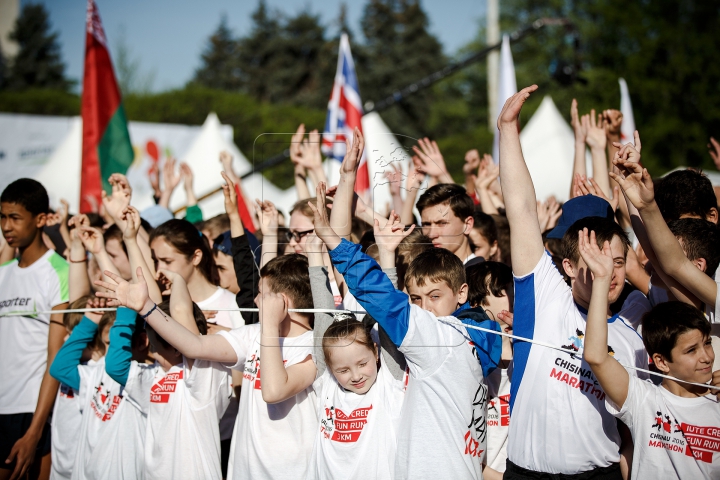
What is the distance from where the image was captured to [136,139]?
15508 millimetres

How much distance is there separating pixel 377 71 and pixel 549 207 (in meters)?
36.6

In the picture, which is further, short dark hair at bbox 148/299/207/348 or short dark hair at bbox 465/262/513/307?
short dark hair at bbox 148/299/207/348

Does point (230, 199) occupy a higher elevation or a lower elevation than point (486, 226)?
higher

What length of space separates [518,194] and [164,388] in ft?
7.09

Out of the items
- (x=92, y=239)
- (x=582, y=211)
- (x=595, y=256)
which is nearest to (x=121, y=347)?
(x=92, y=239)

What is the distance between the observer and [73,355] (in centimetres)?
414

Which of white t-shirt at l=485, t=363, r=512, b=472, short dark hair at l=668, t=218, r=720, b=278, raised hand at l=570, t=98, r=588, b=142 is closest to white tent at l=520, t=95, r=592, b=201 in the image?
raised hand at l=570, t=98, r=588, b=142

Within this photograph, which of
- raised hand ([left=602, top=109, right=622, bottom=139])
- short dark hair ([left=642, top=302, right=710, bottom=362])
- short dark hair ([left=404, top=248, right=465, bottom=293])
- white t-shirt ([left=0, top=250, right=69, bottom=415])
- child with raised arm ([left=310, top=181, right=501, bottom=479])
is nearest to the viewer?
child with raised arm ([left=310, top=181, right=501, bottom=479])

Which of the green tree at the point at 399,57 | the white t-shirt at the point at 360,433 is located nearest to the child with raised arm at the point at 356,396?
the white t-shirt at the point at 360,433

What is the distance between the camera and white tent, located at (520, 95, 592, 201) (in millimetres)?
11773

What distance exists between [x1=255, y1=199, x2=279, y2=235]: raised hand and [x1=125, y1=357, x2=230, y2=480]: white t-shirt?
785 mm

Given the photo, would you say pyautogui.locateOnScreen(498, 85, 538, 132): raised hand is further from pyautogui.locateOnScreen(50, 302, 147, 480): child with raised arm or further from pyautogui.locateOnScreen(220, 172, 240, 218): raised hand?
pyautogui.locateOnScreen(50, 302, 147, 480): child with raised arm

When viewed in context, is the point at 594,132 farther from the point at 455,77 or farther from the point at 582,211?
the point at 455,77

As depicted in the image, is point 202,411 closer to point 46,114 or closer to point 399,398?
point 399,398
